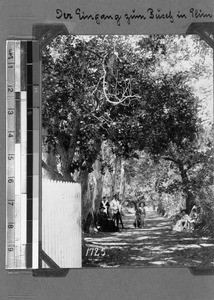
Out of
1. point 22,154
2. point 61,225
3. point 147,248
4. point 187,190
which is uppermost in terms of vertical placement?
point 22,154

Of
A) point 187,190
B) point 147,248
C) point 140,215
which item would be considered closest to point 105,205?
point 140,215

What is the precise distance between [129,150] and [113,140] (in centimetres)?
9

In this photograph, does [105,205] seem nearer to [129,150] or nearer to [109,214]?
[109,214]

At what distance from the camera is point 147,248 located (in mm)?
2082

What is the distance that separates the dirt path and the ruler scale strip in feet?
0.89

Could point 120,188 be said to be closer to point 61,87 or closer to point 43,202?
point 43,202

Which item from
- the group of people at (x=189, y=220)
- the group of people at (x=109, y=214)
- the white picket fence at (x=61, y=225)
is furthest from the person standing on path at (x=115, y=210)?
the group of people at (x=189, y=220)

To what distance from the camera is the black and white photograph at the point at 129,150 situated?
2.08 m

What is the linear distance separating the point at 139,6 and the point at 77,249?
1.16m

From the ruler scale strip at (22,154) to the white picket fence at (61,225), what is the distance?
5cm

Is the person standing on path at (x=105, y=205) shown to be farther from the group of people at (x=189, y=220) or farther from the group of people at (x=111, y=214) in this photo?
the group of people at (x=189, y=220)

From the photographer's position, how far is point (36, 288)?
81.5 inches

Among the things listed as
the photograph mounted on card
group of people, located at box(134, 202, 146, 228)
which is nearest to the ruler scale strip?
the photograph mounted on card

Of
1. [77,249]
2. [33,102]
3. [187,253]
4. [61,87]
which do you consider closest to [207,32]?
[61,87]
